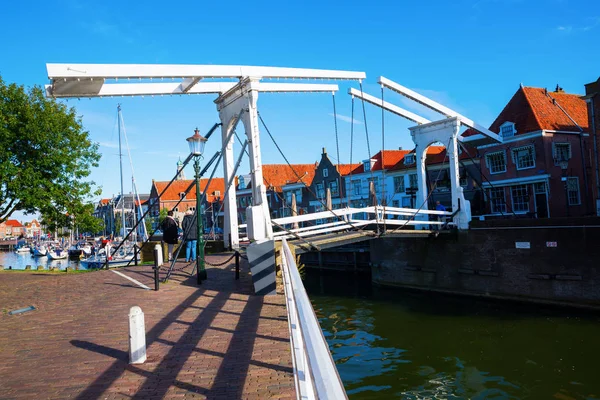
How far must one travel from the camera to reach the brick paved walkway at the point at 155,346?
4348mm

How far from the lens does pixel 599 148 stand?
19.4 m

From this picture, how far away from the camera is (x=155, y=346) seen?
5.74 metres

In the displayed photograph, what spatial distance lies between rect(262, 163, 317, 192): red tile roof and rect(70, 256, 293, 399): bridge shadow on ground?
127 feet

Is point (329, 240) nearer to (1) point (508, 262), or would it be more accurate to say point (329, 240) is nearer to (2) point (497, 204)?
(1) point (508, 262)

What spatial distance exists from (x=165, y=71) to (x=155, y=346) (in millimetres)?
5880

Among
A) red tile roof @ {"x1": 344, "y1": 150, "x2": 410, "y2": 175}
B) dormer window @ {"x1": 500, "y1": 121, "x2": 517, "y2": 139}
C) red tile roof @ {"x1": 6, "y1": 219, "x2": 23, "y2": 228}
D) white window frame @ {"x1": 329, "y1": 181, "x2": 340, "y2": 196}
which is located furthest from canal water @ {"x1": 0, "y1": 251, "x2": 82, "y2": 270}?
red tile roof @ {"x1": 6, "y1": 219, "x2": 23, "y2": 228}

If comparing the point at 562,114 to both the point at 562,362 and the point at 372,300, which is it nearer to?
the point at 372,300

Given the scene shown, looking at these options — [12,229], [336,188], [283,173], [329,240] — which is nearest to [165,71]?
[329,240]

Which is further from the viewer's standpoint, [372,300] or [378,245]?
[378,245]

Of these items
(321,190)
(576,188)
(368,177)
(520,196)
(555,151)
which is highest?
(368,177)

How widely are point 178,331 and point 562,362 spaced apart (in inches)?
301

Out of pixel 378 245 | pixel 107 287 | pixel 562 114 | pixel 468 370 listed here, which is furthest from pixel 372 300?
pixel 562 114

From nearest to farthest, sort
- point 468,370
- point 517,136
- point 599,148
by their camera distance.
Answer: point 468,370 < point 599,148 < point 517,136

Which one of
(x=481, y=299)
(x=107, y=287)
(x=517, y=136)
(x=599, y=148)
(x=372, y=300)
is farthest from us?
(x=517, y=136)
